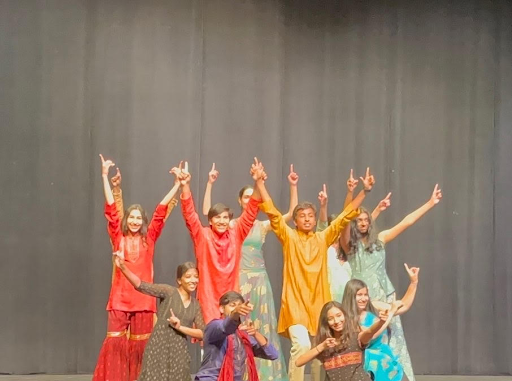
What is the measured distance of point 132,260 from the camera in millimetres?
5031

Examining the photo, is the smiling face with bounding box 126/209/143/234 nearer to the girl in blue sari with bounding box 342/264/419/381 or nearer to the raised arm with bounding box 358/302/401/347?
the girl in blue sari with bounding box 342/264/419/381

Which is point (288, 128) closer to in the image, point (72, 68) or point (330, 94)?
point (330, 94)

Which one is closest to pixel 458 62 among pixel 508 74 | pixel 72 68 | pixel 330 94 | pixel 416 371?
pixel 508 74

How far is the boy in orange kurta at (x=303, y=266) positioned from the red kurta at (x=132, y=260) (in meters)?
0.76

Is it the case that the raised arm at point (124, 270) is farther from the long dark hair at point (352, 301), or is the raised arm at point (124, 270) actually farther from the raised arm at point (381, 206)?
the raised arm at point (381, 206)

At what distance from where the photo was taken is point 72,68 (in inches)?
254

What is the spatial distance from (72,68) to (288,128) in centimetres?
195

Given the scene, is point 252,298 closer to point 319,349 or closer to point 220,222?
point 220,222

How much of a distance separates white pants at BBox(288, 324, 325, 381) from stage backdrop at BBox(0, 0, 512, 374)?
184 cm

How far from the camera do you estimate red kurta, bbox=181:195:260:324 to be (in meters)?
4.86

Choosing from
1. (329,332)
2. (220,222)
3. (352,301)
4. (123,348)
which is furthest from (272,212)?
(123,348)

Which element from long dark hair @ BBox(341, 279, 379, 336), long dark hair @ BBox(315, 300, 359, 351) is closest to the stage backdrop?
long dark hair @ BBox(341, 279, 379, 336)

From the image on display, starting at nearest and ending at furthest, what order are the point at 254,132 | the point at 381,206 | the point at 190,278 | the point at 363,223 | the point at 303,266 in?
the point at 190,278, the point at 303,266, the point at 381,206, the point at 363,223, the point at 254,132

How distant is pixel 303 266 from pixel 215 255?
58 centimetres
